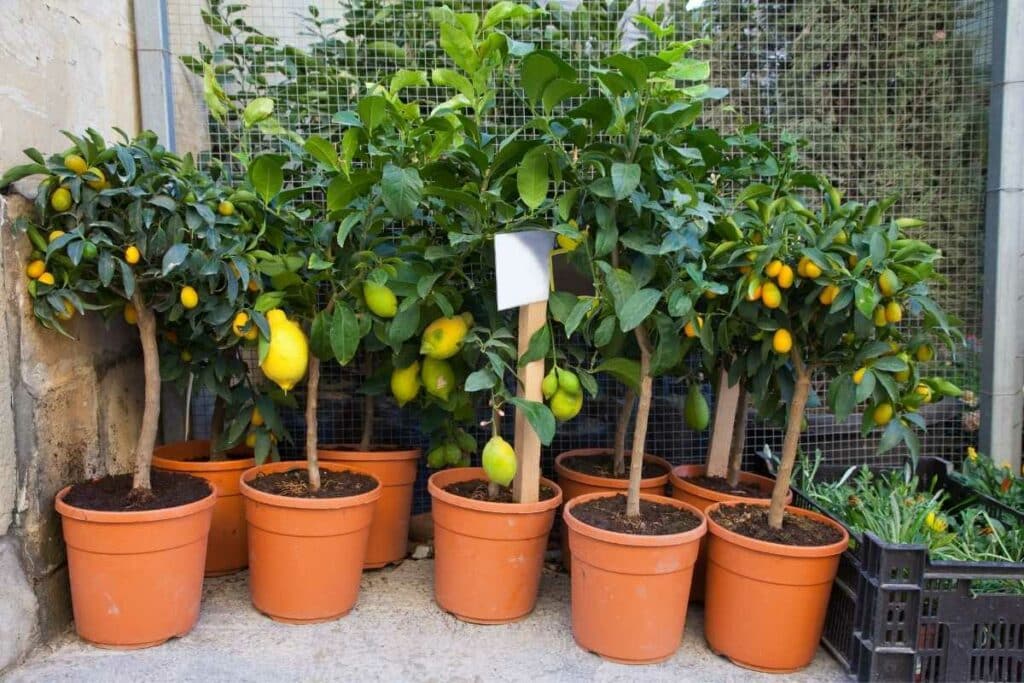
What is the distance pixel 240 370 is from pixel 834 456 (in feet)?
6.89

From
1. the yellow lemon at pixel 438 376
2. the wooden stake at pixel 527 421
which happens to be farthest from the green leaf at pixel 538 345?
the yellow lemon at pixel 438 376

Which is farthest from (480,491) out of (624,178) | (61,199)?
(61,199)

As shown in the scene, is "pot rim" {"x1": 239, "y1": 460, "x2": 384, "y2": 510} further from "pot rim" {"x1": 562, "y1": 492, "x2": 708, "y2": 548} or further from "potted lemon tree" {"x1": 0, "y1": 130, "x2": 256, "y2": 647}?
"pot rim" {"x1": 562, "y1": 492, "x2": 708, "y2": 548}

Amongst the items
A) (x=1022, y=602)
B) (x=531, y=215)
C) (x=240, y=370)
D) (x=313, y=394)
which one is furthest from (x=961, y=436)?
(x=240, y=370)

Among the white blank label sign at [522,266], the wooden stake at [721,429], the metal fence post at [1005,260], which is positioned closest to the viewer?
the white blank label sign at [522,266]

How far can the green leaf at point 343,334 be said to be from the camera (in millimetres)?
1938

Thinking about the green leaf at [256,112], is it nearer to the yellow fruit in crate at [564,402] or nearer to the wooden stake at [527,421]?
the wooden stake at [527,421]

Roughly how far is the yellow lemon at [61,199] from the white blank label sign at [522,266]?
1.04m

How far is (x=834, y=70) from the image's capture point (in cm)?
279

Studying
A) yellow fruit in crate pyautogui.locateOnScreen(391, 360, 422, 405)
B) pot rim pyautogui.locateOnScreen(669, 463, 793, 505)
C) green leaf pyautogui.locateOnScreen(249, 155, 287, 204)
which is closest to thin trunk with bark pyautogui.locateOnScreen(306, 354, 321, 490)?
yellow fruit in crate pyautogui.locateOnScreen(391, 360, 422, 405)

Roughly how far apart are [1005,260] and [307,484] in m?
2.46

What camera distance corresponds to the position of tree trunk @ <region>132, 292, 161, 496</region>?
1960 millimetres

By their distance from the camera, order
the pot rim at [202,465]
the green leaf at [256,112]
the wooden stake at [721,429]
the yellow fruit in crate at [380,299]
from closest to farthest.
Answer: the yellow fruit in crate at [380,299] → the green leaf at [256,112] → the pot rim at [202,465] → the wooden stake at [721,429]

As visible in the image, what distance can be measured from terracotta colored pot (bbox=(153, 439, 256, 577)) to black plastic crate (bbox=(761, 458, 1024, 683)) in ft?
5.58
